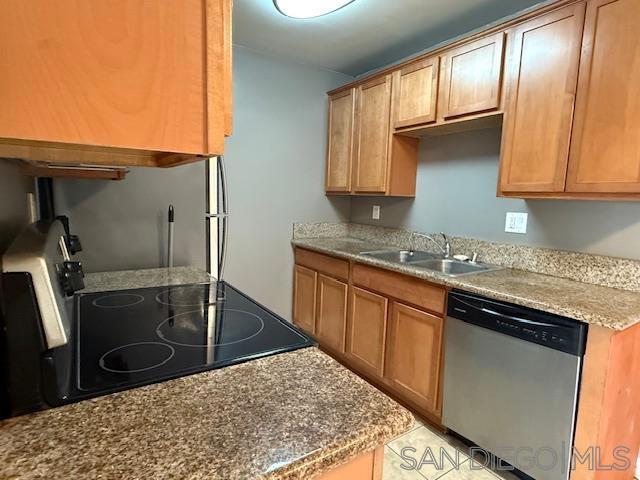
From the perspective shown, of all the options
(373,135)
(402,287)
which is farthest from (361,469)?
(373,135)

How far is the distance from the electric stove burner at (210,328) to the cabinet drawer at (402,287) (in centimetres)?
115

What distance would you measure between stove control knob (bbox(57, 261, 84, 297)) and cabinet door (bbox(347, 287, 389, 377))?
5.79 feet

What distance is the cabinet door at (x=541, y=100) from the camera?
1644 millimetres

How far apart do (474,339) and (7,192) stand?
2.01 m

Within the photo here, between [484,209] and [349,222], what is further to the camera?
[349,222]

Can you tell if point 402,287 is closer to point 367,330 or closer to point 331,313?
point 367,330

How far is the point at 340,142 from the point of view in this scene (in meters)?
3.15

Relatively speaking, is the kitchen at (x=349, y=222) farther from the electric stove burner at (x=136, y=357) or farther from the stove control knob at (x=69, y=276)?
the stove control knob at (x=69, y=276)

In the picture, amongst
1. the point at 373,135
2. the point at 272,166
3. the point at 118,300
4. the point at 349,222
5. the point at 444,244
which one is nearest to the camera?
the point at 118,300

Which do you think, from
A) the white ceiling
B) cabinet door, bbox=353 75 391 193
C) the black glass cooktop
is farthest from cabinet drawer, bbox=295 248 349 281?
the white ceiling

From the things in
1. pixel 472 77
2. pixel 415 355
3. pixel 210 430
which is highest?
pixel 472 77

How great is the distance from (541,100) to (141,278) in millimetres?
2155

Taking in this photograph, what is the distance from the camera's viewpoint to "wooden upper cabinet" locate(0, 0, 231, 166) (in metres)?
0.45

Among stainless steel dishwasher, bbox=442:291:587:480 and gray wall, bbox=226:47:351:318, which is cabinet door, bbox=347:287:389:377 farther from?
gray wall, bbox=226:47:351:318
